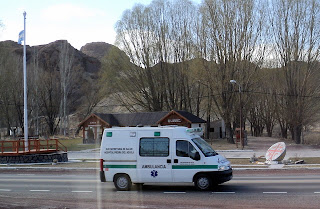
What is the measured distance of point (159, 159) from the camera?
14.0m

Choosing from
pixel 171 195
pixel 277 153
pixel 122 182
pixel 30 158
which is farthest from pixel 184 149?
pixel 30 158

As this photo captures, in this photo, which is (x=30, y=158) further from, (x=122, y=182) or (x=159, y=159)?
(x=159, y=159)

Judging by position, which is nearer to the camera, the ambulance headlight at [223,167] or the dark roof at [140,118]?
the ambulance headlight at [223,167]

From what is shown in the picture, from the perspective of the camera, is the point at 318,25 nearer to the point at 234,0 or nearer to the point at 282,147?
the point at 234,0

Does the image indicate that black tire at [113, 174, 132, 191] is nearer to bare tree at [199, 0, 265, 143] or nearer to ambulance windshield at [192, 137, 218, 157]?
ambulance windshield at [192, 137, 218, 157]

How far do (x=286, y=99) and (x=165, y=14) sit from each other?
24.5m

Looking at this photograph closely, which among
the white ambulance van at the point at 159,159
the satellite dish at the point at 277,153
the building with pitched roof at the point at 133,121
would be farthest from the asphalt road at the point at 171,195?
the building with pitched roof at the point at 133,121

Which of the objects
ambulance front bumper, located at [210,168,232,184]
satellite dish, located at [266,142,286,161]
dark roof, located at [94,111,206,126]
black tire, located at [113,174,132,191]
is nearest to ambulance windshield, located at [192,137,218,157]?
ambulance front bumper, located at [210,168,232,184]

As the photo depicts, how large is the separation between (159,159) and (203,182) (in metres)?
1.75

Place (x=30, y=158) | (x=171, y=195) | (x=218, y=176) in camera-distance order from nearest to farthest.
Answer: (x=171, y=195)
(x=218, y=176)
(x=30, y=158)

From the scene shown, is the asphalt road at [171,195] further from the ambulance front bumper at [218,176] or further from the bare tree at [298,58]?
the bare tree at [298,58]

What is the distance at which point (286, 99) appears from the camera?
56594 mm

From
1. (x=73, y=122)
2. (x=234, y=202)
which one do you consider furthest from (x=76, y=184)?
(x=73, y=122)

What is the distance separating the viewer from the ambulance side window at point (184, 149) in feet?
45.2
